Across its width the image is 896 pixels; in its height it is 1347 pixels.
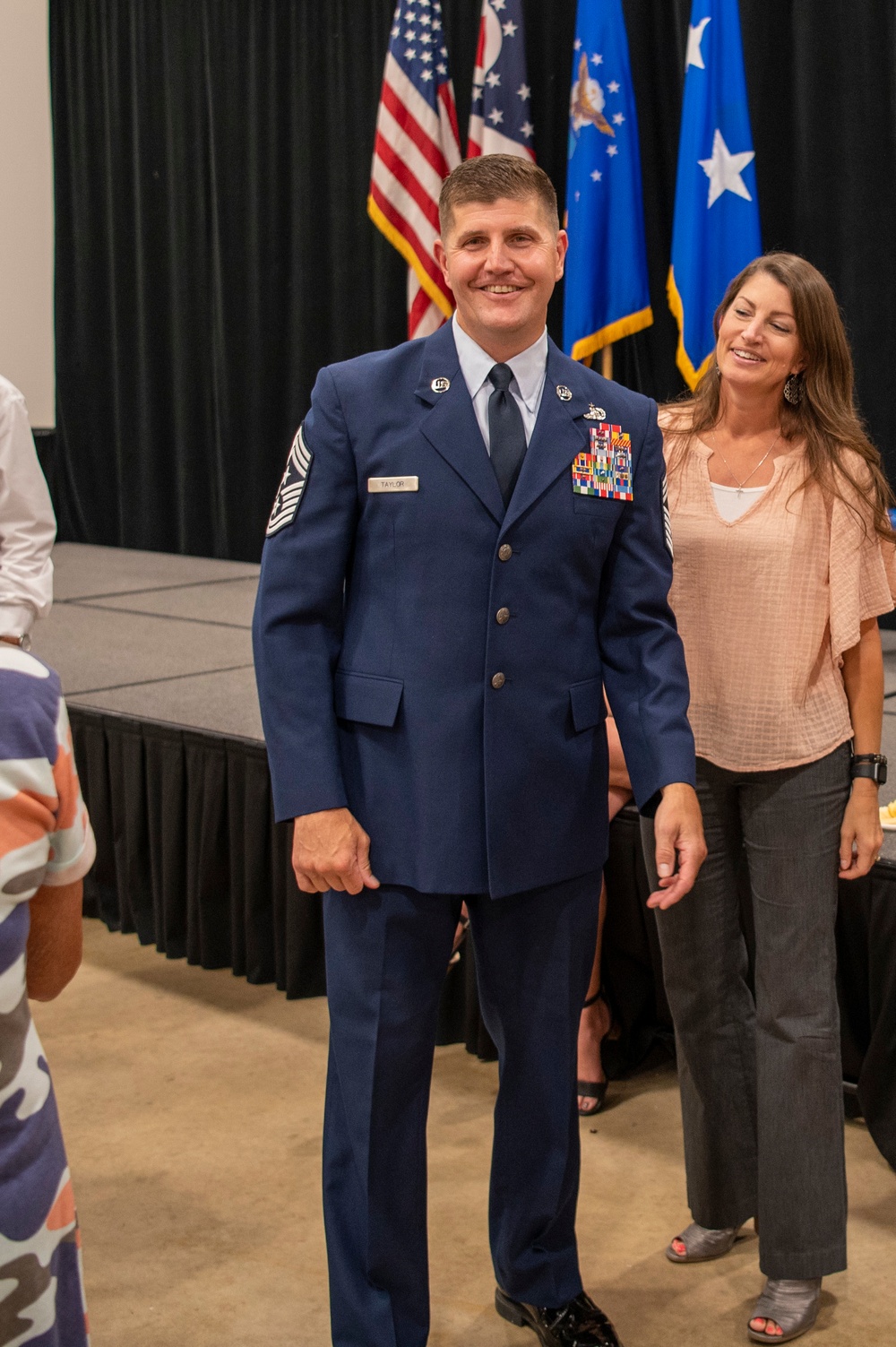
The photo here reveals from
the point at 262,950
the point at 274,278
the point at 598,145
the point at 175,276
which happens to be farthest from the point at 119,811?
the point at 175,276

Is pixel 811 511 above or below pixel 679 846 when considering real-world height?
above

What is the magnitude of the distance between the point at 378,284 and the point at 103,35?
7.35ft

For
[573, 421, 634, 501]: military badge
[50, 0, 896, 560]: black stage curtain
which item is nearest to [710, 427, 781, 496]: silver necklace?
[573, 421, 634, 501]: military badge

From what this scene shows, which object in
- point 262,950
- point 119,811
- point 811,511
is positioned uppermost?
point 811,511

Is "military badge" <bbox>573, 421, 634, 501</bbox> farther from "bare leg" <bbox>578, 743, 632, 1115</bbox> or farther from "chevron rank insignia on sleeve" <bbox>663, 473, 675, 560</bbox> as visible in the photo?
"bare leg" <bbox>578, 743, 632, 1115</bbox>

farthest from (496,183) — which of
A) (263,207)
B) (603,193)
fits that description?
(263,207)

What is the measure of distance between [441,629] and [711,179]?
3407mm

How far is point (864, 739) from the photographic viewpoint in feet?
6.32

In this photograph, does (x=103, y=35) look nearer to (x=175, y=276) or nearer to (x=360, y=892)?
(x=175, y=276)

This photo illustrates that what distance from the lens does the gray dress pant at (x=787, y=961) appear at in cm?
189

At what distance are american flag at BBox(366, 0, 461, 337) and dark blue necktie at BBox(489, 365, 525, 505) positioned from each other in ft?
12.7

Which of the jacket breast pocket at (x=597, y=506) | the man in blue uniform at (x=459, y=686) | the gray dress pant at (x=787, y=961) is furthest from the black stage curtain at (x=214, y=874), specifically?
the jacket breast pocket at (x=597, y=506)

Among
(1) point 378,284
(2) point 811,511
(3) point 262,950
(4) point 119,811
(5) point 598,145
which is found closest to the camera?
(2) point 811,511

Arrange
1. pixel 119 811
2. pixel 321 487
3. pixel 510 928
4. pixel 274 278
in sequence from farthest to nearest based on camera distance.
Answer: pixel 274 278
pixel 119 811
pixel 510 928
pixel 321 487
